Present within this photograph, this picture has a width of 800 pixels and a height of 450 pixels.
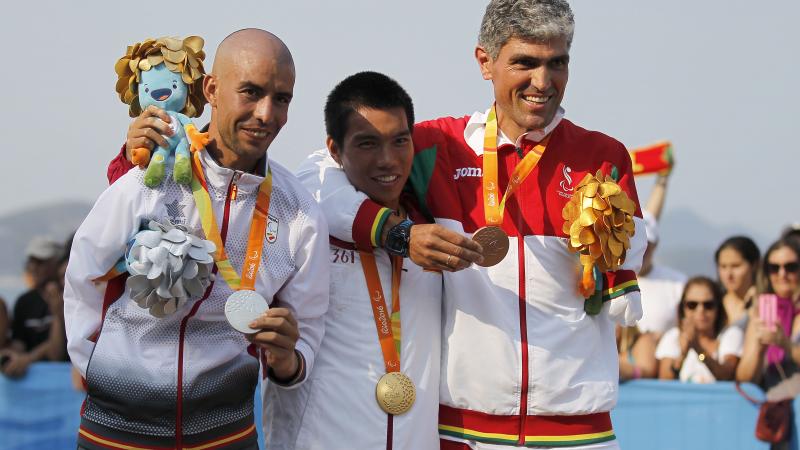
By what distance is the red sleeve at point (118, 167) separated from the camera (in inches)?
182

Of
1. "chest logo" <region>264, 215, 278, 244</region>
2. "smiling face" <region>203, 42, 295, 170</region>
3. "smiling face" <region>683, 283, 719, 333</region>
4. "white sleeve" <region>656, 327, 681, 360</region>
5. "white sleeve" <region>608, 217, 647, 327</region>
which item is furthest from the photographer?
"white sleeve" <region>656, 327, 681, 360</region>

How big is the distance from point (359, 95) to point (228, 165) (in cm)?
70

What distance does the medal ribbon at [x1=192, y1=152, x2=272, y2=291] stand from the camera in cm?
448

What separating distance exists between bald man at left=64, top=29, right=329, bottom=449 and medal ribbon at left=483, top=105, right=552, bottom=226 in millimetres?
730

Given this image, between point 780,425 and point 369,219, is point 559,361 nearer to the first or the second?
point 369,219

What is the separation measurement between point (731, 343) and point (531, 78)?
405 centimetres

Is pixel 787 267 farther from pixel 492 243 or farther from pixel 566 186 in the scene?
pixel 492 243

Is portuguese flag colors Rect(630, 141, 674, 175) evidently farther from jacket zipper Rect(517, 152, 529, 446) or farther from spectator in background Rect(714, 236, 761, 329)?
jacket zipper Rect(517, 152, 529, 446)

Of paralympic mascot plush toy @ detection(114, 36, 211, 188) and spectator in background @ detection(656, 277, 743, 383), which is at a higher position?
paralympic mascot plush toy @ detection(114, 36, 211, 188)

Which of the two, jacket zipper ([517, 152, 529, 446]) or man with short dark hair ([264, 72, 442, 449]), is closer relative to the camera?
man with short dark hair ([264, 72, 442, 449])

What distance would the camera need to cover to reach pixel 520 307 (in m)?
5.08

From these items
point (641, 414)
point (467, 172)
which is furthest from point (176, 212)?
point (641, 414)

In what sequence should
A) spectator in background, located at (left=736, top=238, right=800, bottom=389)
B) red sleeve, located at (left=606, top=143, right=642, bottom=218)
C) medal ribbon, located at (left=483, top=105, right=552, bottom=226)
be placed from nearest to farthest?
1. medal ribbon, located at (left=483, top=105, right=552, bottom=226)
2. red sleeve, located at (left=606, top=143, right=642, bottom=218)
3. spectator in background, located at (left=736, top=238, right=800, bottom=389)

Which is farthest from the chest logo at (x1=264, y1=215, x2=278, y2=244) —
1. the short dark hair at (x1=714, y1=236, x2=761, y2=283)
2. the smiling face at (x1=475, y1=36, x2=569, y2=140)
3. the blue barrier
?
the short dark hair at (x1=714, y1=236, x2=761, y2=283)
